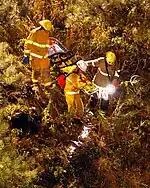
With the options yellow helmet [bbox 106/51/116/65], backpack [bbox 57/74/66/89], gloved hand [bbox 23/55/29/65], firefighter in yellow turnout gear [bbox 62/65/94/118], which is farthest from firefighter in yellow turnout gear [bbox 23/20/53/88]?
yellow helmet [bbox 106/51/116/65]

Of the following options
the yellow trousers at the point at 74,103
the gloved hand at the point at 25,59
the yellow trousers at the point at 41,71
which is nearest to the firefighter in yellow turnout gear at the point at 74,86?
the yellow trousers at the point at 74,103

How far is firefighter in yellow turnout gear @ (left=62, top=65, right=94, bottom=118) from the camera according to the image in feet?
18.2

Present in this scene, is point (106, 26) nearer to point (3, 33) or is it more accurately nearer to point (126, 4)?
point (126, 4)

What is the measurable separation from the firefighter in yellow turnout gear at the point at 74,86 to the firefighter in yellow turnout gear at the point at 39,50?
0.93ft

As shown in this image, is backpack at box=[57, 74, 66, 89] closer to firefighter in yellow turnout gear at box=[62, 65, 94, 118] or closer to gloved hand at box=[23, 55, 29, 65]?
firefighter in yellow turnout gear at box=[62, 65, 94, 118]

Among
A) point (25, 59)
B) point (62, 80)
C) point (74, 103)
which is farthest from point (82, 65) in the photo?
point (25, 59)

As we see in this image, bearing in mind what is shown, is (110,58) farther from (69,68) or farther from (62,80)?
(62,80)

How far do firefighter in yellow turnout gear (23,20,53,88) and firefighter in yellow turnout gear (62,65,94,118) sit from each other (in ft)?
0.93

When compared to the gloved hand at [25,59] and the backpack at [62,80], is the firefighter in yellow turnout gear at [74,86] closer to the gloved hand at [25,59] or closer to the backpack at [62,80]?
the backpack at [62,80]

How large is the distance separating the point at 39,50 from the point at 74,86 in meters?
0.54

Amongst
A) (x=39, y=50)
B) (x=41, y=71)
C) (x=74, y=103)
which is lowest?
(x=74, y=103)

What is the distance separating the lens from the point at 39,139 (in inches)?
222

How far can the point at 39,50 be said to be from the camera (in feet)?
18.3

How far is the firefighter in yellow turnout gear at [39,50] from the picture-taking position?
5.55 metres
